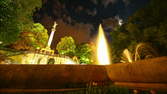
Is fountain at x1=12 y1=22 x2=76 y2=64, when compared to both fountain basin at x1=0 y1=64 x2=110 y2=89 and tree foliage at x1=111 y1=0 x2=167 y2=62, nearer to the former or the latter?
tree foliage at x1=111 y1=0 x2=167 y2=62

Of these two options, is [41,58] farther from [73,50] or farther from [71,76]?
[71,76]

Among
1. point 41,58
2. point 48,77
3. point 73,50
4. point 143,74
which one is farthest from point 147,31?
point 73,50

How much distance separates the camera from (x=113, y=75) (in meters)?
1.49

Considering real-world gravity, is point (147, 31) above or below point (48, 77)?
above

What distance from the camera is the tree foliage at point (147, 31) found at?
9.39 m

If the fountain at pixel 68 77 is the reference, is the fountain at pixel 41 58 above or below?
above

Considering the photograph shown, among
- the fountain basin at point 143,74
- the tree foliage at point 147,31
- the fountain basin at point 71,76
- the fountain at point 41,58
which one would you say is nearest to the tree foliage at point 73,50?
the fountain at point 41,58

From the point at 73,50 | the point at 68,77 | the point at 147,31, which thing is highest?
the point at 73,50

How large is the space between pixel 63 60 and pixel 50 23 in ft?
56.1

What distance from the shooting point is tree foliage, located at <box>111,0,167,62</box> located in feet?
30.8

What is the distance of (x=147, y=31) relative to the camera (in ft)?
33.8

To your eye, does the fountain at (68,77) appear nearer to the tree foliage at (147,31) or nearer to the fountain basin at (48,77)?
the fountain basin at (48,77)

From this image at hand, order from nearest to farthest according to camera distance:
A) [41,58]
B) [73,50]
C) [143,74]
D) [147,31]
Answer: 1. [143,74]
2. [147,31]
3. [41,58]
4. [73,50]

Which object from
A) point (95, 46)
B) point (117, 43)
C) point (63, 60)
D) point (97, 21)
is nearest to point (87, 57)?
point (95, 46)
